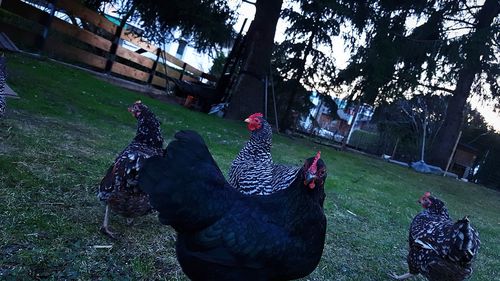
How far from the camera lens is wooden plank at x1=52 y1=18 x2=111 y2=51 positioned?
507 inches

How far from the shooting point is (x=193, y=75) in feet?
72.5

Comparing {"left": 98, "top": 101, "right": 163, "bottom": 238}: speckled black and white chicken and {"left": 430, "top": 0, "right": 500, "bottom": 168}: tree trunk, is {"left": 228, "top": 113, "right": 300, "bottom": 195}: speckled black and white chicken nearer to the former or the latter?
{"left": 98, "top": 101, "right": 163, "bottom": 238}: speckled black and white chicken

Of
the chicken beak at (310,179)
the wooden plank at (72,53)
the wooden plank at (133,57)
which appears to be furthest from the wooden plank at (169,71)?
the chicken beak at (310,179)

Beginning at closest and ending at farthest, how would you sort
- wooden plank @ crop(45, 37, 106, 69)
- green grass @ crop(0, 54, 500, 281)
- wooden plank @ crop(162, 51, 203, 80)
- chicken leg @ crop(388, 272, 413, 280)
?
green grass @ crop(0, 54, 500, 281) → chicken leg @ crop(388, 272, 413, 280) → wooden plank @ crop(45, 37, 106, 69) → wooden plank @ crop(162, 51, 203, 80)

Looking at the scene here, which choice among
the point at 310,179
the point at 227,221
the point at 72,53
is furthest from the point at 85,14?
the point at 310,179

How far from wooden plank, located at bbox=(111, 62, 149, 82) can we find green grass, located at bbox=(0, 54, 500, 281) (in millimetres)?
5695

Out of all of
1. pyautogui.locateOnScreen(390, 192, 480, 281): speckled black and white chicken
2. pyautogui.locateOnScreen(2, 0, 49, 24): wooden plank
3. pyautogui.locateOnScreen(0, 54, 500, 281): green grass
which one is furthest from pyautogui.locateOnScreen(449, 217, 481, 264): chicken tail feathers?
pyautogui.locateOnScreen(2, 0, 49, 24): wooden plank

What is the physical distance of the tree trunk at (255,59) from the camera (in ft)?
49.4

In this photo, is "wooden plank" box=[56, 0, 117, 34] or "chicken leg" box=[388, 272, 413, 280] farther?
"wooden plank" box=[56, 0, 117, 34]

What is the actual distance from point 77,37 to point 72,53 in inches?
23.5

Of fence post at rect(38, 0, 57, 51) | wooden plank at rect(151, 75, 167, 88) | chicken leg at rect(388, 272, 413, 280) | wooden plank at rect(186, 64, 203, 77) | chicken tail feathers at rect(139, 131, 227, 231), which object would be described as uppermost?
wooden plank at rect(186, 64, 203, 77)

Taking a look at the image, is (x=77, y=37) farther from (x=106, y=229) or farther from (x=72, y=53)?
(x=106, y=229)

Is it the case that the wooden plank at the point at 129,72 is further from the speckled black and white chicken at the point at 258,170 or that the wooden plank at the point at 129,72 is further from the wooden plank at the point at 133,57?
the speckled black and white chicken at the point at 258,170

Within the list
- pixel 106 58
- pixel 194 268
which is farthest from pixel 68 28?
pixel 194 268
